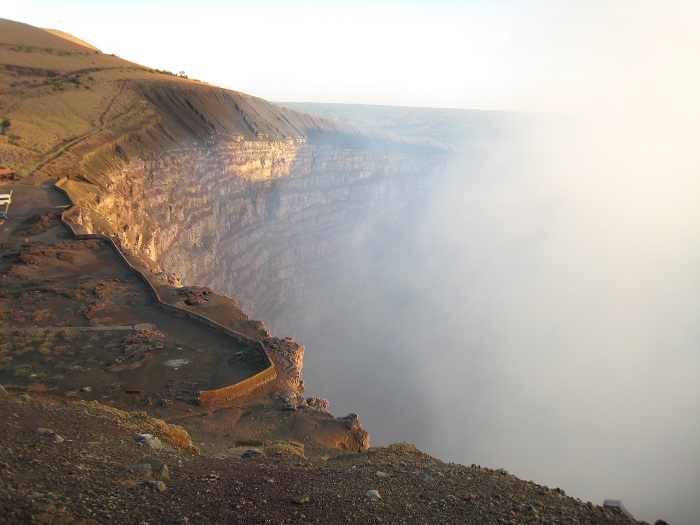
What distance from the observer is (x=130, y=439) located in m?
10.4

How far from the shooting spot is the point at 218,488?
8250 mm

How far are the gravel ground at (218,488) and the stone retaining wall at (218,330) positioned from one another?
15.9 ft

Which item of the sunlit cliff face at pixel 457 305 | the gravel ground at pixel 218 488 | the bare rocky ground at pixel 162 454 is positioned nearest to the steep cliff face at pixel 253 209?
the sunlit cliff face at pixel 457 305

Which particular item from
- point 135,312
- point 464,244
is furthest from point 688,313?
point 135,312

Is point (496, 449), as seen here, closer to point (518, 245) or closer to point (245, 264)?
point (245, 264)

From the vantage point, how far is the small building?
30.4 m

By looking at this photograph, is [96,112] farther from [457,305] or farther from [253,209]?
[457,305]

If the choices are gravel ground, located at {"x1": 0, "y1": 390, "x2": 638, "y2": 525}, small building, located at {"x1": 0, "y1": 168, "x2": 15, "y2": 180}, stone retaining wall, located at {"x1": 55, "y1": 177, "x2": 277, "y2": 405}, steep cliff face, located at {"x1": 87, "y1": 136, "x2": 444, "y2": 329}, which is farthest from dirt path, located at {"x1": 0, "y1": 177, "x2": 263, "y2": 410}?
steep cliff face, located at {"x1": 87, "y1": 136, "x2": 444, "y2": 329}

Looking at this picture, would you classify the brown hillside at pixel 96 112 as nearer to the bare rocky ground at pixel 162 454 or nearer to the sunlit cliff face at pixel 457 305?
the sunlit cliff face at pixel 457 305

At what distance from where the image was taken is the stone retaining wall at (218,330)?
15898mm

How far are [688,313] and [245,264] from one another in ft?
183

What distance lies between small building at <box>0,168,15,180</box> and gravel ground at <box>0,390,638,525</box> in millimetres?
24142

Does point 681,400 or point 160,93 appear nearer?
point 160,93

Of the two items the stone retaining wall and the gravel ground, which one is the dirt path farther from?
the gravel ground
